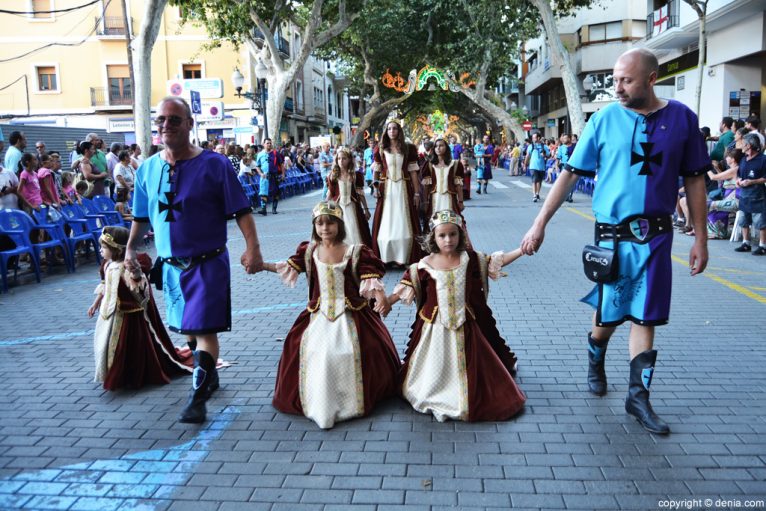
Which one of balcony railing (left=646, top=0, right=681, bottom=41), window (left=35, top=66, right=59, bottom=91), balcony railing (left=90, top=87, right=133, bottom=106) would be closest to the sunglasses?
balcony railing (left=646, top=0, right=681, bottom=41)

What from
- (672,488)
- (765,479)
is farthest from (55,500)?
(765,479)

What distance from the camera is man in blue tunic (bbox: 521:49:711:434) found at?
392 centimetres

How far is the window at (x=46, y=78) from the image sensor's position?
36.1m

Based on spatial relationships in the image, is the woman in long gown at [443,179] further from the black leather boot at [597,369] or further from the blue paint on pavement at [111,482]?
the blue paint on pavement at [111,482]

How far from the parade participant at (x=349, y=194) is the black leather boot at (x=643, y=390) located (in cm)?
549

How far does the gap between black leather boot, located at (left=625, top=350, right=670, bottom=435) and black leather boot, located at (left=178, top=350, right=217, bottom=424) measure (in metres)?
2.57

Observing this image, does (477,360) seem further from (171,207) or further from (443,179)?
(443,179)

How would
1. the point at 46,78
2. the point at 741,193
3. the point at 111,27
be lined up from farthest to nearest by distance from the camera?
the point at 46,78
the point at 111,27
the point at 741,193

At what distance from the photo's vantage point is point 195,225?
4.27m

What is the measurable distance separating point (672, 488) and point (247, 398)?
269 cm

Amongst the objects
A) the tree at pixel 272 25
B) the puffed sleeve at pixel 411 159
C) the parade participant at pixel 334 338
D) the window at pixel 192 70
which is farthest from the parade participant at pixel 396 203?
the window at pixel 192 70

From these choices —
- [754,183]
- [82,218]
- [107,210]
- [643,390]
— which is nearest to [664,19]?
[754,183]

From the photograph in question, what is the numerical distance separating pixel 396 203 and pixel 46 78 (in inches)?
1310

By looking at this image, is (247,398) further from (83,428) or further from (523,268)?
(523,268)
